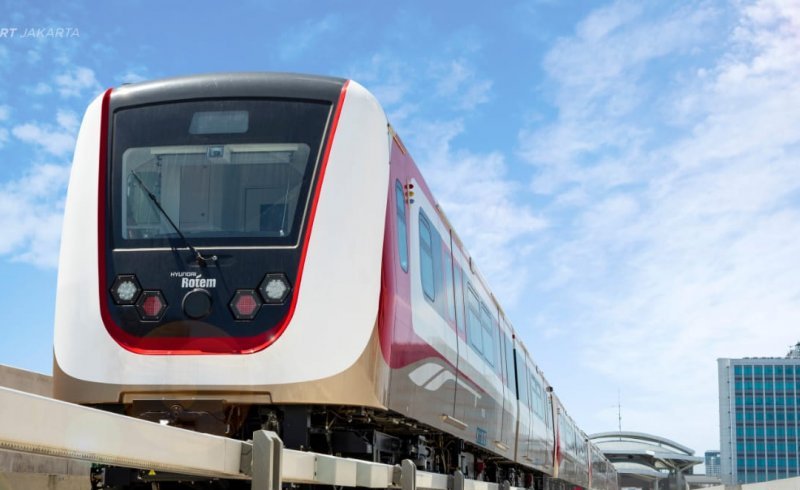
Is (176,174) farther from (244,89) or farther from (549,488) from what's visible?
(549,488)

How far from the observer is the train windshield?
6.62 meters

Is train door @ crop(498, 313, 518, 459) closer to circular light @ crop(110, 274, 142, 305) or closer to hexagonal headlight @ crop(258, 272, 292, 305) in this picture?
hexagonal headlight @ crop(258, 272, 292, 305)

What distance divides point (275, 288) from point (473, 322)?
4.87 metres

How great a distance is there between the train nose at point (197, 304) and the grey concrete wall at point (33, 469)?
7.46ft

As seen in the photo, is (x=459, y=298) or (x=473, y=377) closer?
(x=459, y=298)

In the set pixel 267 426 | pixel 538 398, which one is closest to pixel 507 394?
pixel 538 398

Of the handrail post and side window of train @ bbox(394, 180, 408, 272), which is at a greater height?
side window of train @ bbox(394, 180, 408, 272)

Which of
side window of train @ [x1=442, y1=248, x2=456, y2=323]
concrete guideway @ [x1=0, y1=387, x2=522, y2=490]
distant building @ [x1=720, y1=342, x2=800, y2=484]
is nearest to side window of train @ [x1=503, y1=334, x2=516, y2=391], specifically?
side window of train @ [x1=442, y1=248, x2=456, y2=323]

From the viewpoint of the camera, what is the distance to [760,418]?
406 ft

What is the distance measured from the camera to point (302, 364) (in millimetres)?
6242

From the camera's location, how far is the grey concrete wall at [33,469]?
A: 7.95 m

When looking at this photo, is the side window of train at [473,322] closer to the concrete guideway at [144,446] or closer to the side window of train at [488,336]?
the side window of train at [488,336]

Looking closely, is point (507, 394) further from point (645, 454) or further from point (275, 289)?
point (645, 454)

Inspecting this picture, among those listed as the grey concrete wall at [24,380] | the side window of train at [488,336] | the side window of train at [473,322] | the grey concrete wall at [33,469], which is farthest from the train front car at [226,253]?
the side window of train at [488,336]
